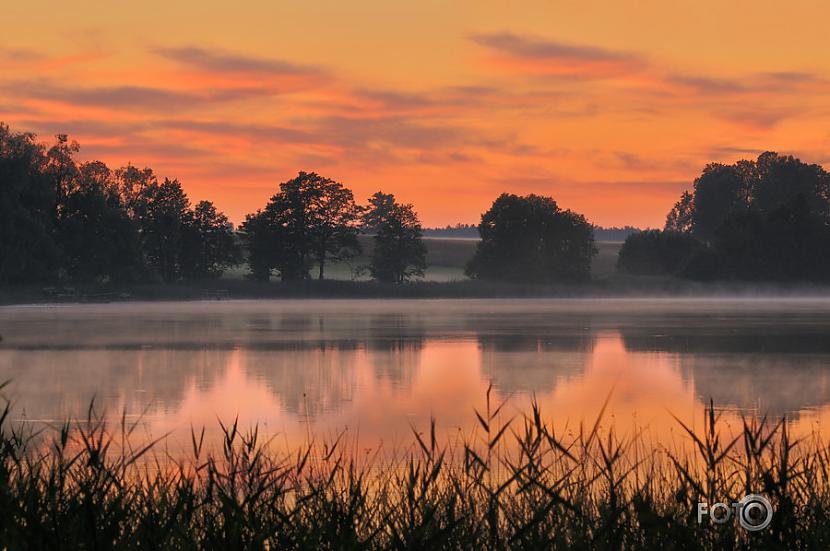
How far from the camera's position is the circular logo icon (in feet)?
24.1

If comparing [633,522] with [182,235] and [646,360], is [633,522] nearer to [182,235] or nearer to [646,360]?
[646,360]

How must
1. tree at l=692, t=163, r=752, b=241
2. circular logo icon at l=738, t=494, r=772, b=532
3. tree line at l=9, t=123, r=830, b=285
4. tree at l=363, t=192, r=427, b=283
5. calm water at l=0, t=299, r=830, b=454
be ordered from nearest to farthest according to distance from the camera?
circular logo icon at l=738, t=494, r=772, b=532
calm water at l=0, t=299, r=830, b=454
tree line at l=9, t=123, r=830, b=285
tree at l=363, t=192, r=427, b=283
tree at l=692, t=163, r=752, b=241

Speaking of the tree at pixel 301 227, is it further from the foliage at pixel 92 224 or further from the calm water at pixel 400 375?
the calm water at pixel 400 375

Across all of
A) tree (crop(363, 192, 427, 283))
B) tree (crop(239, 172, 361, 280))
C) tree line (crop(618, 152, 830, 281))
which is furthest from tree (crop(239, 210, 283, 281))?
tree line (crop(618, 152, 830, 281))

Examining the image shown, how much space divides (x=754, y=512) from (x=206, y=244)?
4596 inches

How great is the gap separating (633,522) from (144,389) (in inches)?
609

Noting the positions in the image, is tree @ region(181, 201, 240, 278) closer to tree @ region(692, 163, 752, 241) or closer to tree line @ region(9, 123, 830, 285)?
tree line @ region(9, 123, 830, 285)

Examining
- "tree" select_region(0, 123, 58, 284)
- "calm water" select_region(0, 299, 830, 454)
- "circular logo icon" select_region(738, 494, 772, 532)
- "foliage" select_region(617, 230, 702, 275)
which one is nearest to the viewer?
"circular logo icon" select_region(738, 494, 772, 532)

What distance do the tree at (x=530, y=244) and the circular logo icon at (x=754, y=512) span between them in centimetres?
12153

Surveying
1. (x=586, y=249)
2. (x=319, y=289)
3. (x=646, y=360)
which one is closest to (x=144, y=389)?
(x=646, y=360)

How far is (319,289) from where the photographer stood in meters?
117

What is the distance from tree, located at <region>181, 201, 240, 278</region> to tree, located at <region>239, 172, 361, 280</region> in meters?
2.48
